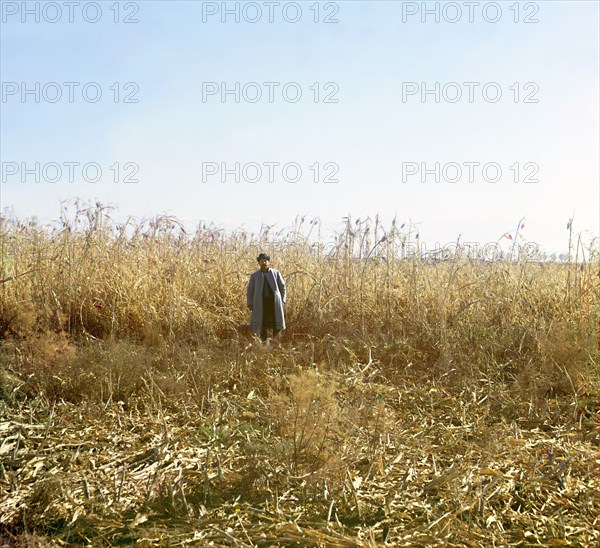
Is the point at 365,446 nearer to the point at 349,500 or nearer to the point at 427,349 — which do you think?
the point at 349,500

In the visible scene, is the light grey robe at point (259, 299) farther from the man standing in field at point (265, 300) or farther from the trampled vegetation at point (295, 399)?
the trampled vegetation at point (295, 399)

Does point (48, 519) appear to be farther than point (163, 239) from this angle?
No

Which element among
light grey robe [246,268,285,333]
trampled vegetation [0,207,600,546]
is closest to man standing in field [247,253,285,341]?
light grey robe [246,268,285,333]

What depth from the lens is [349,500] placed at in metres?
2.70

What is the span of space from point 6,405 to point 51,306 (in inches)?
105

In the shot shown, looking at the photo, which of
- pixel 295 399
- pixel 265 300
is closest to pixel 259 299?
pixel 265 300

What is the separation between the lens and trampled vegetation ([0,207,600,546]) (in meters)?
2.61

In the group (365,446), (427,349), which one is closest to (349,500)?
(365,446)

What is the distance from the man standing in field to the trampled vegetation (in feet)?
0.77

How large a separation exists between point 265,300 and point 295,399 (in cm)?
275

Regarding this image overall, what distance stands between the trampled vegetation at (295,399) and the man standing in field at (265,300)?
0.24 metres

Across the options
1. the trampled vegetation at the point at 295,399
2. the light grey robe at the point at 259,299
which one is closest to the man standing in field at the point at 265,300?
the light grey robe at the point at 259,299

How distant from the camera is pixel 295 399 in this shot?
3.03 metres

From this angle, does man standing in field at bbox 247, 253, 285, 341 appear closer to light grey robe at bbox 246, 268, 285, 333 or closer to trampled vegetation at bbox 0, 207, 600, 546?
light grey robe at bbox 246, 268, 285, 333
